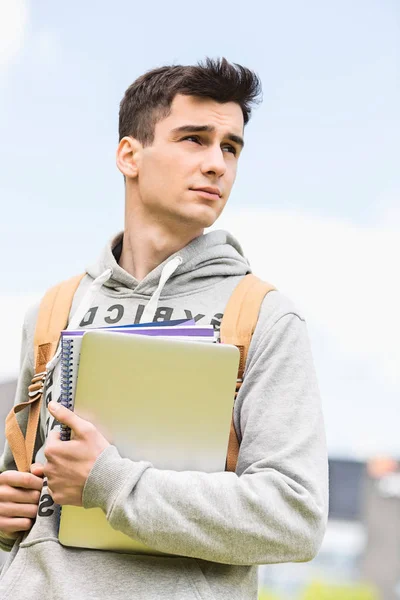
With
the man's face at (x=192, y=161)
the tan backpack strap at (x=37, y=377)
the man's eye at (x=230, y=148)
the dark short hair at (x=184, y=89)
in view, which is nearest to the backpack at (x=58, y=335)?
the tan backpack strap at (x=37, y=377)

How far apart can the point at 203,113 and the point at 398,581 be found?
177ft

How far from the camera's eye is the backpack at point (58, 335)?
2.55m

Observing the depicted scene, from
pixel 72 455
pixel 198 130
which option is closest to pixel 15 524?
pixel 72 455

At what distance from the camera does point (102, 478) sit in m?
2.28

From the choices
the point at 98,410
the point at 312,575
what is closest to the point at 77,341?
the point at 98,410

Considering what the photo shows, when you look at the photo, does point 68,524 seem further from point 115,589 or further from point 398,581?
point 398,581

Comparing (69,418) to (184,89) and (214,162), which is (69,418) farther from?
(184,89)

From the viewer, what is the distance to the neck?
9.26 ft

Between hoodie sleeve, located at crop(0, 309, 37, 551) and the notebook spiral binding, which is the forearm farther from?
hoodie sleeve, located at crop(0, 309, 37, 551)

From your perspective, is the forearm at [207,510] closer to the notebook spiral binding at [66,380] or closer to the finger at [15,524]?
the notebook spiral binding at [66,380]

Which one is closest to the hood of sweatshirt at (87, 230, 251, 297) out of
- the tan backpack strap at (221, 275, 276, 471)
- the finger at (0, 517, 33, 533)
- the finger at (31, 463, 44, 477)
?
the tan backpack strap at (221, 275, 276, 471)

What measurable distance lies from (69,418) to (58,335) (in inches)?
17.0

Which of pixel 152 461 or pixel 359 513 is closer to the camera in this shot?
pixel 152 461

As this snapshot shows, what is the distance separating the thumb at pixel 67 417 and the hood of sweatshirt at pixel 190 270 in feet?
1.72
